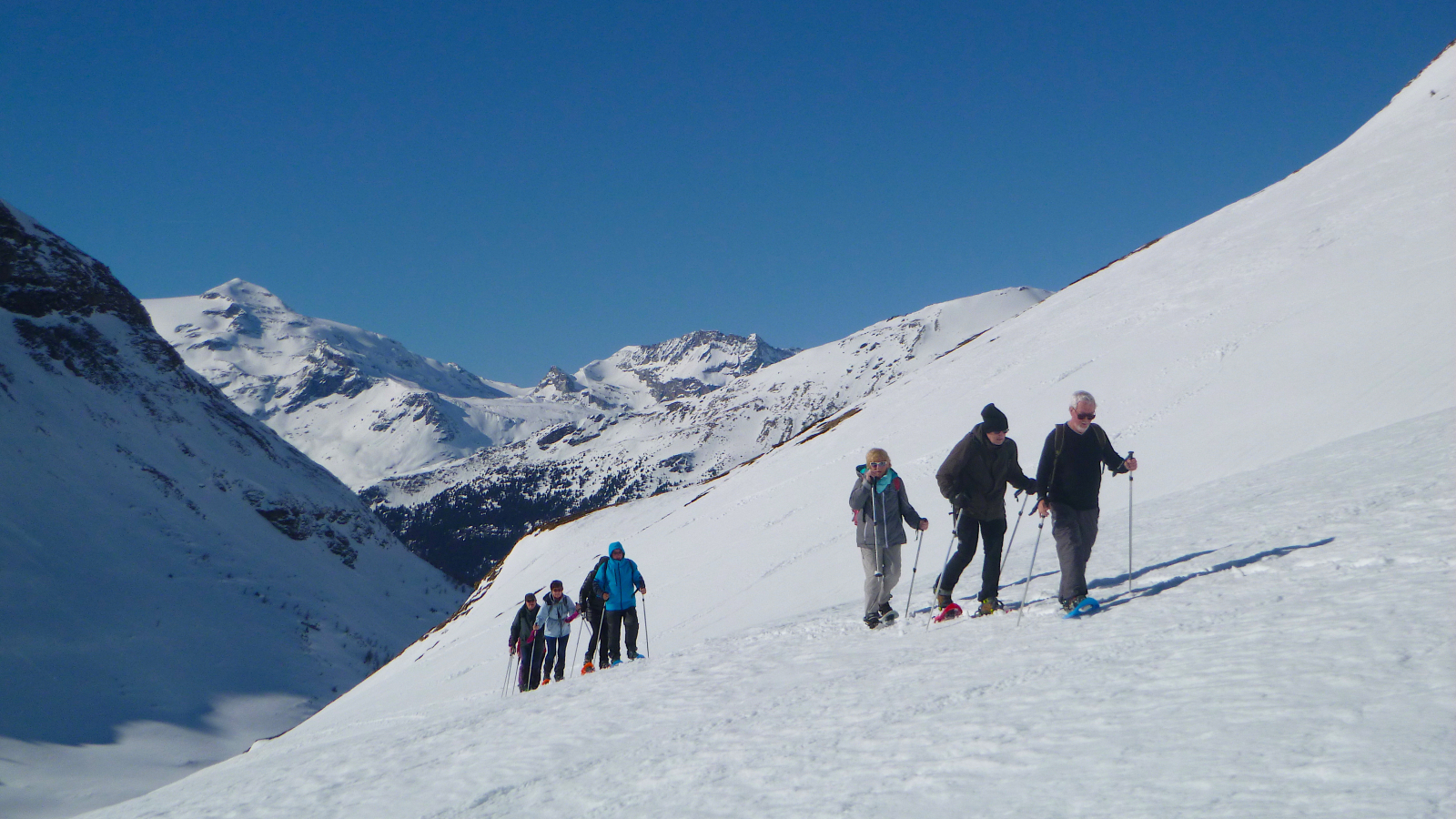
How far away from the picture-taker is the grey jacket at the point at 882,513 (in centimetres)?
1052

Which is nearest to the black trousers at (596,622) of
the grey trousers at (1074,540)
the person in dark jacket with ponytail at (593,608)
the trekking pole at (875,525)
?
the person in dark jacket with ponytail at (593,608)

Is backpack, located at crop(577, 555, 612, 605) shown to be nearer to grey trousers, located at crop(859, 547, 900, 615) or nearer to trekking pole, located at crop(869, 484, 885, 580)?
grey trousers, located at crop(859, 547, 900, 615)

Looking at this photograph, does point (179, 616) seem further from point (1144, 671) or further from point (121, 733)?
point (1144, 671)

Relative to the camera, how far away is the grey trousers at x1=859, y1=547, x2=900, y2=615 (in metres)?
10.6

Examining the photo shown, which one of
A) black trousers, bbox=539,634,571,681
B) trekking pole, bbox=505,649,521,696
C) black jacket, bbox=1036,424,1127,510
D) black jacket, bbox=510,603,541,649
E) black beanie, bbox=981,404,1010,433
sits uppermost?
black beanie, bbox=981,404,1010,433

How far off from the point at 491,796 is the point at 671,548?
28847mm

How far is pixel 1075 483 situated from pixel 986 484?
1.14 meters

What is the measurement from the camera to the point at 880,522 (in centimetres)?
1053

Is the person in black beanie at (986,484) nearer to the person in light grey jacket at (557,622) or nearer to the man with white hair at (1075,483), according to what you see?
the man with white hair at (1075,483)

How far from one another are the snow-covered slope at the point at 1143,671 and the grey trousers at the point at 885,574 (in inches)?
19.8

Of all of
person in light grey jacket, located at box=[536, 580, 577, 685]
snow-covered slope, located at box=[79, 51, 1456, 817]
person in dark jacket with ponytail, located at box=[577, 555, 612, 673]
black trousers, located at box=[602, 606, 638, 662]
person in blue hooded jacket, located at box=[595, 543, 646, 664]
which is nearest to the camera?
snow-covered slope, located at box=[79, 51, 1456, 817]

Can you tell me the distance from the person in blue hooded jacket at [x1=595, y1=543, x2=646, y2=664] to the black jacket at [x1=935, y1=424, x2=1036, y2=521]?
7219 millimetres

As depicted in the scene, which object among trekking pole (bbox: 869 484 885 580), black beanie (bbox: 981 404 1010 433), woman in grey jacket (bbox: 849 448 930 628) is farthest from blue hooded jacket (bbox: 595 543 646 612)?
black beanie (bbox: 981 404 1010 433)

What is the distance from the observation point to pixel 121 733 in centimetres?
4106
